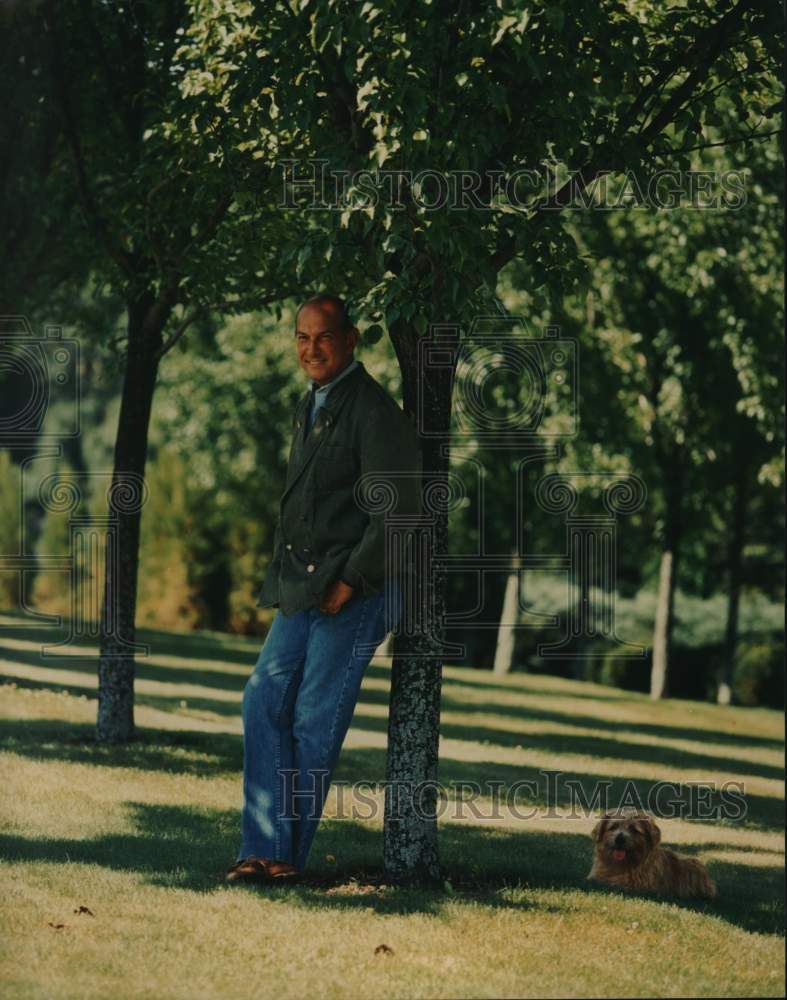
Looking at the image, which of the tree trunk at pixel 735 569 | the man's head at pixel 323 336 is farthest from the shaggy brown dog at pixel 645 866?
the tree trunk at pixel 735 569

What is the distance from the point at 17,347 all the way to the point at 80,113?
213 inches

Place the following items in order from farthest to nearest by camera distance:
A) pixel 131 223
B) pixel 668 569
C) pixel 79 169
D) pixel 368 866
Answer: pixel 668 569
pixel 79 169
pixel 131 223
pixel 368 866

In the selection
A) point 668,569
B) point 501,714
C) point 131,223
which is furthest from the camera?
point 668,569

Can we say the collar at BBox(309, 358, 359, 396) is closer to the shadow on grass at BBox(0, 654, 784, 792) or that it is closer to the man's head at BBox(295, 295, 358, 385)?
the man's head at BBox(295, 295, 358, 385)

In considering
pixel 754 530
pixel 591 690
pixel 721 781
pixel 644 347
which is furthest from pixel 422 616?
pixel 754 530

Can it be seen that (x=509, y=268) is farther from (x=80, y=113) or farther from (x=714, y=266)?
(x=80, y=113)

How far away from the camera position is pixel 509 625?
26.5m

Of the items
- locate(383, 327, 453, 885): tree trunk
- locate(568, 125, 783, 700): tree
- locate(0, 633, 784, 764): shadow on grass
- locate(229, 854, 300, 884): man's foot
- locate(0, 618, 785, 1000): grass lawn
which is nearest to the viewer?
locate(0, 618, 785, 1000): grass lawn

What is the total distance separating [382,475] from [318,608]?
27.0 inches

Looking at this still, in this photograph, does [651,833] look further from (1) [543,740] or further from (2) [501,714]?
(2) [501,714]

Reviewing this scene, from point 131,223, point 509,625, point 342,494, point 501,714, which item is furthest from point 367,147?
point 509,625

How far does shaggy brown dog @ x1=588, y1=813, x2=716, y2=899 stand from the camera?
6977 millimetres

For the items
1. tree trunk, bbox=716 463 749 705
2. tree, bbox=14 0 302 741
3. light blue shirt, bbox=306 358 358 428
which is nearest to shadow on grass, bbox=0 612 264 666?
tree, bbox=14 0 302 741

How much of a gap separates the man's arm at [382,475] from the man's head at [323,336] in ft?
1.27
